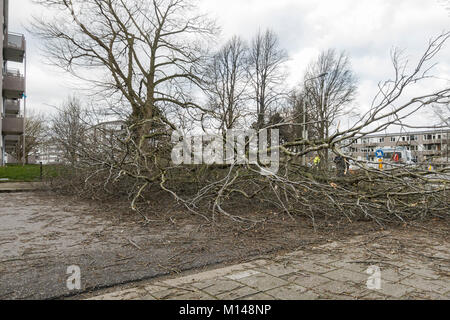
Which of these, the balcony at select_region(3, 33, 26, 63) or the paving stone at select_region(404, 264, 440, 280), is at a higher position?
the balcony at select_region(3, 33, 26, 63)

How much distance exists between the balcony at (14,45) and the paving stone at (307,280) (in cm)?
3334

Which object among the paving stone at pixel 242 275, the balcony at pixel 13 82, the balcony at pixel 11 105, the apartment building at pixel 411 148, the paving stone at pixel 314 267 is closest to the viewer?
the paving stone at pixel 242 275

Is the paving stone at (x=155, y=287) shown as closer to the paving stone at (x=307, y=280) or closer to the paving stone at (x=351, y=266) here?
the paving stone at (x=307, y=280)

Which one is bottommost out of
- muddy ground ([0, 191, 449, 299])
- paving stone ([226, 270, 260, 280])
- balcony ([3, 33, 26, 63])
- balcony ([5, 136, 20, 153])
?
paving stone ([226, 270, 260, 280])

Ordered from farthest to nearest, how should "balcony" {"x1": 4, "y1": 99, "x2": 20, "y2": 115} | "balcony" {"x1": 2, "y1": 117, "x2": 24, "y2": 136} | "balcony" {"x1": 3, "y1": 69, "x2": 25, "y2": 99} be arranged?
"balcony" {"x1": 4, "y1": 99, "x2": 20, "y2": 115}, "balcony" {"x1": 3, "y1": 69, "x2": 25, "y2": 99}, "balcony" {"x1": 2, "y1": 117, "x2": 24, "y2": 136}

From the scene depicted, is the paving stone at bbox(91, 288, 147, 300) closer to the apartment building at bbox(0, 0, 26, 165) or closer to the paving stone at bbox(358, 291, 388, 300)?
the paving stone at bbox(358, 291, 388, 300)

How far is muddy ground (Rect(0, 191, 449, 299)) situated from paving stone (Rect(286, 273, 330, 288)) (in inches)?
25.8

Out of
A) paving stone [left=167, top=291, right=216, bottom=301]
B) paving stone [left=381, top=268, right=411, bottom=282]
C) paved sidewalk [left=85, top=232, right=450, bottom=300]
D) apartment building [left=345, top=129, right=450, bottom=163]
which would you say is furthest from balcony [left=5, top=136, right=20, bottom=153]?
paving stone [left=381, top=268, right=411, bottom=282]

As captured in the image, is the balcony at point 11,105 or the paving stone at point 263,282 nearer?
the paving stone at point 263,282

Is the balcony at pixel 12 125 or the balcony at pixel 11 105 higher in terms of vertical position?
the balcony at pixel 11 105

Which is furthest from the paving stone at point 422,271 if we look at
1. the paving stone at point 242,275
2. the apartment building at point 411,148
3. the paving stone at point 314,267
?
the apartment building at point 411,148

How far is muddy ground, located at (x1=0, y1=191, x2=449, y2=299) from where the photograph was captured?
2.76m

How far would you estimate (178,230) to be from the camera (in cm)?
464

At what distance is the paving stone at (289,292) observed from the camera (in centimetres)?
236
